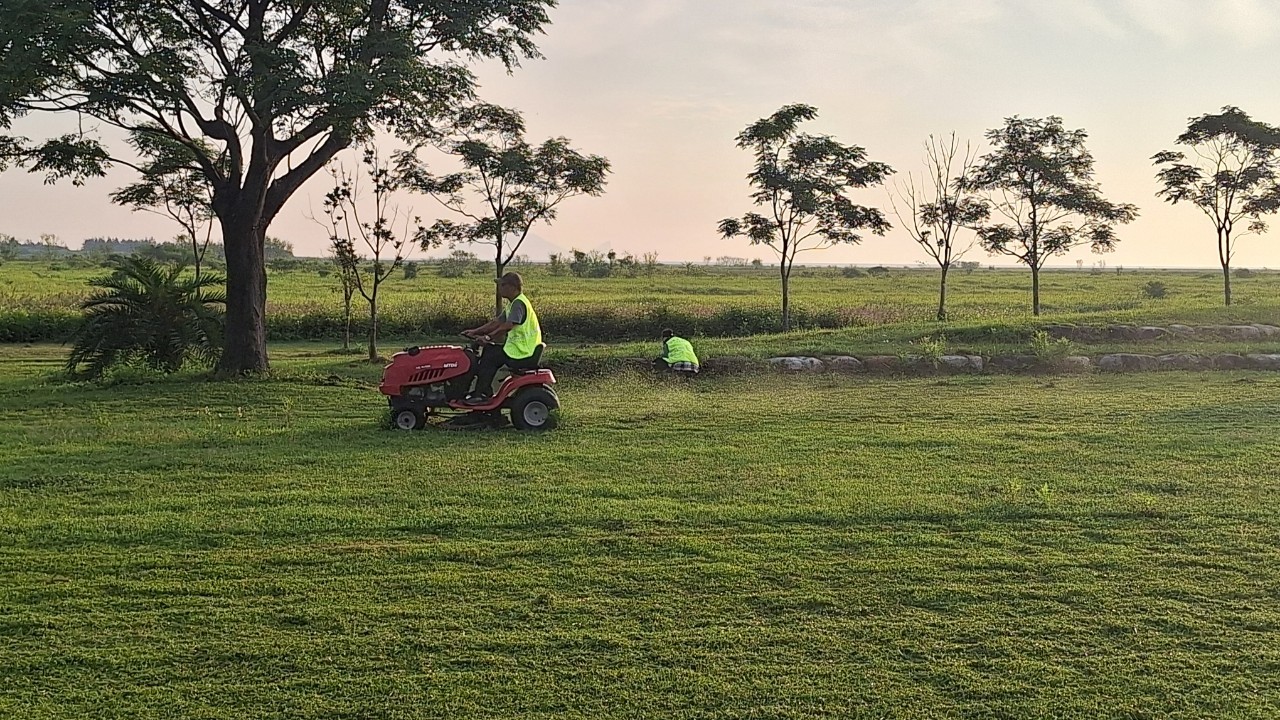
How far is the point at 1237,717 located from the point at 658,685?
2.00 metres

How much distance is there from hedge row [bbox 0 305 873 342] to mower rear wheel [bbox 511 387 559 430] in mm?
14949

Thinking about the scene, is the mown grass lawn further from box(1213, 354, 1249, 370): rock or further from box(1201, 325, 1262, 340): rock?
box(1201, 325, 1262, 340): rock

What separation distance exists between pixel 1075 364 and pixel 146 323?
1383 centimetres

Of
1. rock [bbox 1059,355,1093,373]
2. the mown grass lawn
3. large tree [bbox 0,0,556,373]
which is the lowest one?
the mown grass lawn

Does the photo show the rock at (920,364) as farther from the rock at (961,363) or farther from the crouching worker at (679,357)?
the crouching worker at (679,357)

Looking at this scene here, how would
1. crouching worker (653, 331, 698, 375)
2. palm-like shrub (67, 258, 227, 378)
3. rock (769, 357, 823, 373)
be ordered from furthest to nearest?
rock (769, 357, 823, 373)
palm-like shrub (67, 258, 227, 378)
crouching worker (653, 331, 698, 375)

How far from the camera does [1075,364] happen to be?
1427cm

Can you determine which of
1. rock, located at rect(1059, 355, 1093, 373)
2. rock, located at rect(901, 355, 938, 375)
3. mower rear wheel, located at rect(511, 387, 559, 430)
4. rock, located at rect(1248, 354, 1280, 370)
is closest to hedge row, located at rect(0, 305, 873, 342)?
rock, located at rect(1059, 355, 1093, 373)

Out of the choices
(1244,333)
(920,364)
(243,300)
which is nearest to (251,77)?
(243,300)

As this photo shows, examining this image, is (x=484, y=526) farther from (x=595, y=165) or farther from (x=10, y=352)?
(x=10, y=352)

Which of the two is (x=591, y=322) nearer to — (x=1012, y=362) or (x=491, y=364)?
(x=1012, y=362)

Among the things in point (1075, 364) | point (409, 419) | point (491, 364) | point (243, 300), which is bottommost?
point (409, 419)

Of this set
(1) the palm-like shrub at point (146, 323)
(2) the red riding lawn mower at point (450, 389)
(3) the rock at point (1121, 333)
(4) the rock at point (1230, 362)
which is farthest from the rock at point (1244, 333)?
(1) the palm-like shrub at point (146, 323)

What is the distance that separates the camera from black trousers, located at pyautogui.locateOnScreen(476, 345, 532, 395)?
29.8ft
